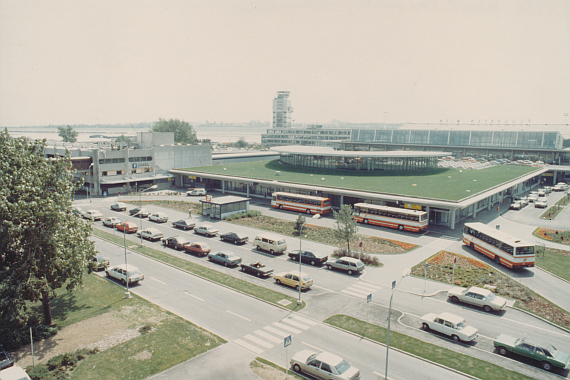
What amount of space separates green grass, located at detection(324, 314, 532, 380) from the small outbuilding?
33438mm

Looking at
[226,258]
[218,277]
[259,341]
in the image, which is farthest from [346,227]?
[259,341]

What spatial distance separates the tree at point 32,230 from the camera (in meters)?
21.9

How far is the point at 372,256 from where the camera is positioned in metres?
39.5

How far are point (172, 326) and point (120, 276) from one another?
10.4 m

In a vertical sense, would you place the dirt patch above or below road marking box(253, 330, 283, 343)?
below

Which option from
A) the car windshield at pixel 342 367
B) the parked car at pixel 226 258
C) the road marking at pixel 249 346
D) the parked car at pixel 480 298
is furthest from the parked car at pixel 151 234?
the parked car at pixel 480 298

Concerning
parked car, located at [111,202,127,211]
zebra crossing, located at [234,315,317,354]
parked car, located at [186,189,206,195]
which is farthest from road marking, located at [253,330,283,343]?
parked car, located at [186,189,206,195]

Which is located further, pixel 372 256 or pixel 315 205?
pixel 315 205

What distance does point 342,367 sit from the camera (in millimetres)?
19531

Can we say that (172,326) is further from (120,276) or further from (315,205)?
(315,205)

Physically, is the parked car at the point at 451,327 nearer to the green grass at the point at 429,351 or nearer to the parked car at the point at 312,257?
the green grass at the point at 429,351

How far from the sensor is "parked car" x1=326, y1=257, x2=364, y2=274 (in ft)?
115

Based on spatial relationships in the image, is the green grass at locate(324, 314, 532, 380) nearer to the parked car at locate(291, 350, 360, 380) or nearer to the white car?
the parked car at locate(291, 350, 360, 380)

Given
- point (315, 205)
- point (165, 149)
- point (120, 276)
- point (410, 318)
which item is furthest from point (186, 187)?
point (410, 318)
